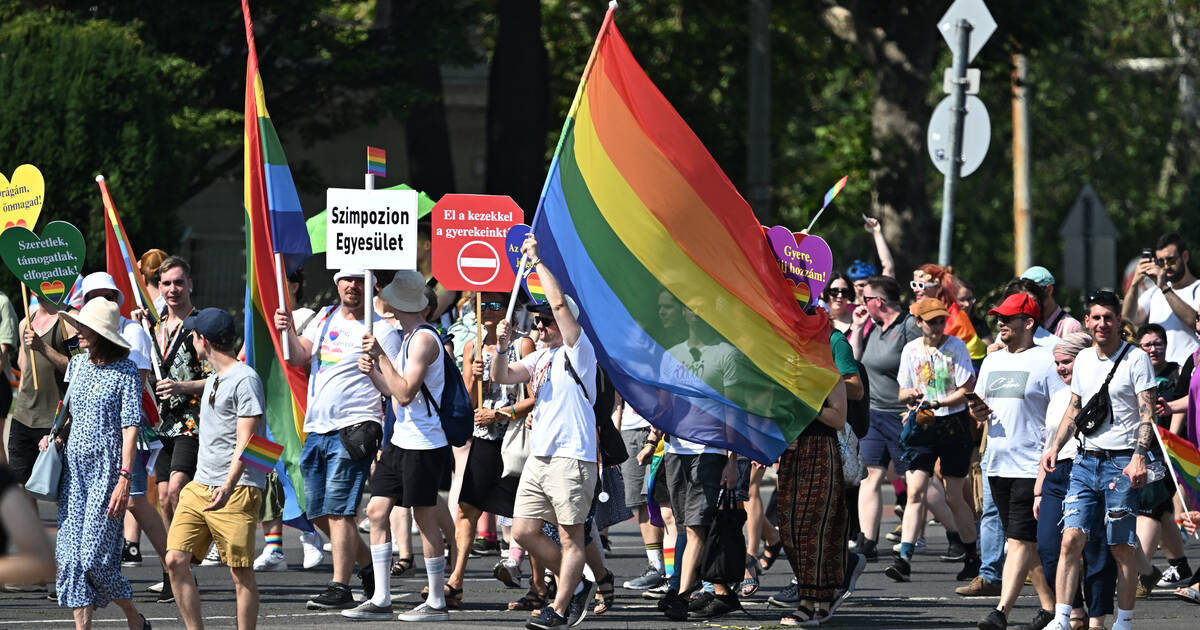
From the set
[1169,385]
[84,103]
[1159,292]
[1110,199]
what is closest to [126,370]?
[1169,385]

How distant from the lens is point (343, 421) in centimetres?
985

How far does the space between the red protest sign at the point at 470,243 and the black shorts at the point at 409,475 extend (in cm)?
104

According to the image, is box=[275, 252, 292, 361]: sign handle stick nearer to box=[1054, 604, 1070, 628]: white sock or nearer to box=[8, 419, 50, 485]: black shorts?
box=[8, 419, 50, 485]: black shorts

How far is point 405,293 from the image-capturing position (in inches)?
389

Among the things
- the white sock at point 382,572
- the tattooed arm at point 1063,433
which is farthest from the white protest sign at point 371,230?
the tattooed arm at point 1063,433

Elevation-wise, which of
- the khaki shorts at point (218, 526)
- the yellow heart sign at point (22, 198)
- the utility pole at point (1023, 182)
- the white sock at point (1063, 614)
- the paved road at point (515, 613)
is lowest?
the paved road at point (515, 613)

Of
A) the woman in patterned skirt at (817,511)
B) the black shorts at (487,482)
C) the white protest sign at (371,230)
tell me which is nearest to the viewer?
the white protest sign at (371,230)

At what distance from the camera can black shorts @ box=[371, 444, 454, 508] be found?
964 cm

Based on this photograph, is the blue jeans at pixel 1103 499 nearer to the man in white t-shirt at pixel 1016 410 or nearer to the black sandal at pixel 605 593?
the man in white t-shirt at pixel 1016 410

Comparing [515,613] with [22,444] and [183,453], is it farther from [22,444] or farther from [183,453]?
[22,444]

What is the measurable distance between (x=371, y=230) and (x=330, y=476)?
4.50ft

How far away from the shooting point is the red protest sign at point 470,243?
10320 millimetres

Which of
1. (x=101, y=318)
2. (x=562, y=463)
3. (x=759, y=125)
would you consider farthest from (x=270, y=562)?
(x=759, y=125)

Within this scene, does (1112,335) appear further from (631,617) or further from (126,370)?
(126,370)
